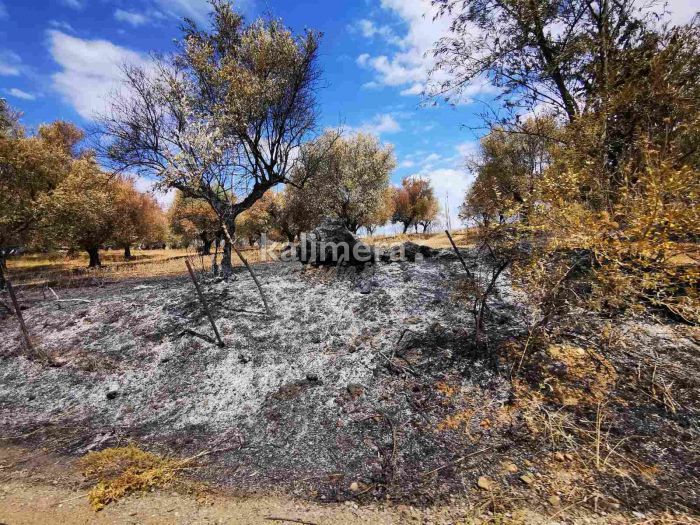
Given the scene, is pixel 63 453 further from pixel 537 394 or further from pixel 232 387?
A: pixel 537 394

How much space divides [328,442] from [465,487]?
2.21 m

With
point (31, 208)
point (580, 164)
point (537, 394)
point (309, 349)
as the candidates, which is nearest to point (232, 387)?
point (309, 349)

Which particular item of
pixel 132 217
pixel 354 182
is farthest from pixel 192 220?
pixel 354 182

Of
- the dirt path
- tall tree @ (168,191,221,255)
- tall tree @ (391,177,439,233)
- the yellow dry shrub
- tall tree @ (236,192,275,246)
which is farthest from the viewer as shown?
Answer: tall tree @ (391,177,439,233)

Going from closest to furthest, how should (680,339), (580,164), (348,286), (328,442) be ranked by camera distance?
(328,442) < (580,164) < (680,339) < (348,286)

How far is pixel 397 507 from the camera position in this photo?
4301 mm

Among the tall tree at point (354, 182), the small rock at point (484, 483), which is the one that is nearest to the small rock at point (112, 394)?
the small rock at point (484, 483)

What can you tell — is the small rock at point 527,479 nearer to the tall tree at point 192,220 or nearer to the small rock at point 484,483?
the small rock at point 484,483

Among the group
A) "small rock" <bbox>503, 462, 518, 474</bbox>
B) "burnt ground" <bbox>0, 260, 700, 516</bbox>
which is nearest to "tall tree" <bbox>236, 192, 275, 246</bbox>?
"burnt ground" <bbox>0, 260, 700, 516</bbox>

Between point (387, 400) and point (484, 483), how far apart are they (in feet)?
7.12

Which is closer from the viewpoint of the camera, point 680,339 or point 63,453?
point 63,453

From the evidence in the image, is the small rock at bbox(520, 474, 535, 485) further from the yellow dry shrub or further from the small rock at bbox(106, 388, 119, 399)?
the small rock at bbox(106, 388, 119, 399)

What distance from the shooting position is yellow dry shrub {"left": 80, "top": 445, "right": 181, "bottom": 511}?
470 centimetres

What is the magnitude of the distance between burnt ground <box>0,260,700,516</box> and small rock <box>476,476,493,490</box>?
0.06 ft
